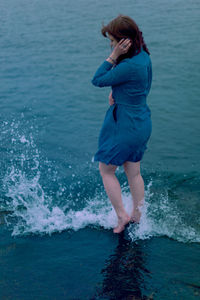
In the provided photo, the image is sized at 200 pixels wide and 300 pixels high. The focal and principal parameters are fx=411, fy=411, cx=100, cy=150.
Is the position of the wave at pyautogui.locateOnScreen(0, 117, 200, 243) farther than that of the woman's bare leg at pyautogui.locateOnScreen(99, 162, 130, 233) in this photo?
Yes

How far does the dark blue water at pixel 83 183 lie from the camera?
3.52 m

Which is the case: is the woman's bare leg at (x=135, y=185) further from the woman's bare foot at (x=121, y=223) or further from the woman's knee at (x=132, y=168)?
the woman's bare foot at (x=121, y=223)

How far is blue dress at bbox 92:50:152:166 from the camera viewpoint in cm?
322

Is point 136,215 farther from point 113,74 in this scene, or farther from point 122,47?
point 122,47

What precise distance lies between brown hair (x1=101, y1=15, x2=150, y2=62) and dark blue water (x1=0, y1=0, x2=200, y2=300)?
5.98ft

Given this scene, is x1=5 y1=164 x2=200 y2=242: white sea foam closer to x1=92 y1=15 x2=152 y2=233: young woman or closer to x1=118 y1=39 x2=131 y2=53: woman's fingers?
x1=92 y1=15 x2=152 y2=233: young woman

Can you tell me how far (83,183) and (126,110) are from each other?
6.08 ft

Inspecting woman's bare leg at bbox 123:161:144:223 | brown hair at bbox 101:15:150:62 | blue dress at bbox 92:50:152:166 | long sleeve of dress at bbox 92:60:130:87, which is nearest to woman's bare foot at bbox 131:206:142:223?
woman's bare leg at bbox 123:161:144:223

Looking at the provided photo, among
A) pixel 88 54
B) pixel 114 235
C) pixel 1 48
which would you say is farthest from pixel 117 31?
pixel 1 48

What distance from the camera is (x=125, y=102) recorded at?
3.40m

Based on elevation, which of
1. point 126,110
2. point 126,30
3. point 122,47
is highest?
point 126,30

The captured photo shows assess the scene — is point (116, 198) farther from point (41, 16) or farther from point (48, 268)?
point (41, 16)

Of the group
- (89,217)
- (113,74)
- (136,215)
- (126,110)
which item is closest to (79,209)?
(89,217)

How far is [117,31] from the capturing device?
3.13 m
